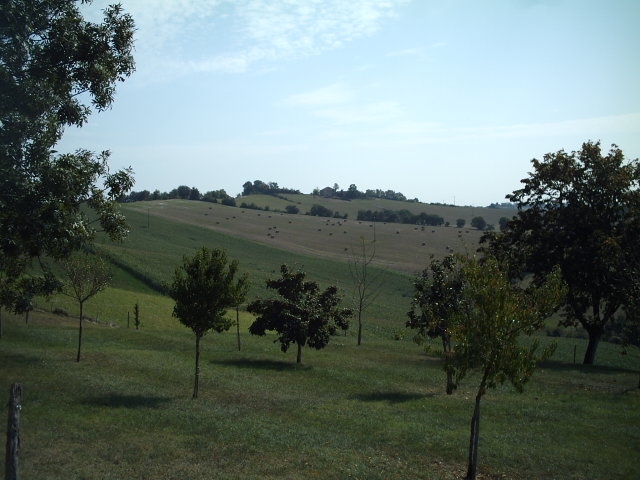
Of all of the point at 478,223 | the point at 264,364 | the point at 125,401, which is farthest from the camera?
the point at 478,223

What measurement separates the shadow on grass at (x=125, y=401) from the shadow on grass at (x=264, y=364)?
1047 cm

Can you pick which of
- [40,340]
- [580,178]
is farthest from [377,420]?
[580,178]

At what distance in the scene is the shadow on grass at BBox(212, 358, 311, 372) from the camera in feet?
112

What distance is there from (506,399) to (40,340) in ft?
90.9

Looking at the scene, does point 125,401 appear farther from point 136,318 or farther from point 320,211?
point 320,211

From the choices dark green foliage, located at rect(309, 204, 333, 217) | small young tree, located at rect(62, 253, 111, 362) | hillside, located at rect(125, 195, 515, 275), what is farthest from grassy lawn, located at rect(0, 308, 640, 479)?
dark green foliage, located at rect(309, 204, 333, 217)

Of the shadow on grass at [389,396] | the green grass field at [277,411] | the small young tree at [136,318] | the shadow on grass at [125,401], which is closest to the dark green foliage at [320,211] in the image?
the green grass field at [277,411]

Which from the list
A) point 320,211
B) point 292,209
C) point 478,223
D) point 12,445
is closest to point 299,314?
point 12,445

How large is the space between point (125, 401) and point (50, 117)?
11032 millimetres

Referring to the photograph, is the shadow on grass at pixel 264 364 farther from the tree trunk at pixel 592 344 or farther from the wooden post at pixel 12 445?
the wooden post at pixel 12 445

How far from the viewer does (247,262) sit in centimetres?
9038

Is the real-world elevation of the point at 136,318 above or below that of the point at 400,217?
below

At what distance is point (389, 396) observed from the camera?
27703mm

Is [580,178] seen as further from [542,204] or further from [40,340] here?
[40,340]
